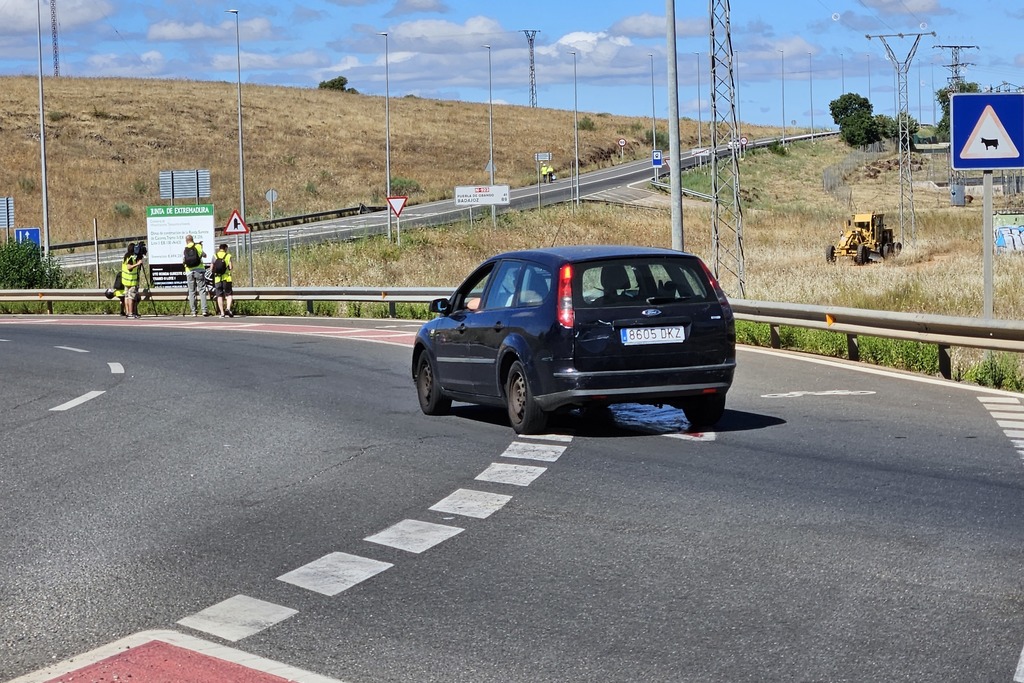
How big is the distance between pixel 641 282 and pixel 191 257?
2461cm

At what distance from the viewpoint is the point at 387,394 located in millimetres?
15516

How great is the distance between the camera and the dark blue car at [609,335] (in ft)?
37.0

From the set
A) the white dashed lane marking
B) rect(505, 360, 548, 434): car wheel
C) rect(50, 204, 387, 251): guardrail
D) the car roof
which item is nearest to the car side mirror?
the car roof

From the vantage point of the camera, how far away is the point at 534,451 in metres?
10.8

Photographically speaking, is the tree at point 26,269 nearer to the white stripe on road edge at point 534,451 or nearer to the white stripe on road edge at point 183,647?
the white stripe on road edge at point 534,451

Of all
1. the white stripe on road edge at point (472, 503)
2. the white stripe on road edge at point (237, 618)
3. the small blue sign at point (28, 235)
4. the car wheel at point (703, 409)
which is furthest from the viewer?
the small blue sign at point (28, 235)

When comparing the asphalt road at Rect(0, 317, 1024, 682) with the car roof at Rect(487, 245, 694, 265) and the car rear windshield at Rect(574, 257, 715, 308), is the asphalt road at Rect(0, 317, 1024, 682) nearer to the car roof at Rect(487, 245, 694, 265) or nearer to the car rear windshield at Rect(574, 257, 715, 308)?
the car rear windshield at Rect(574, 257, 715, 308)

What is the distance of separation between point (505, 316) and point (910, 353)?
6.92 meters

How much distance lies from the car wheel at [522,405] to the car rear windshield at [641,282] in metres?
0.83

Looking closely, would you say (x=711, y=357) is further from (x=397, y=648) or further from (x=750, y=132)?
(x=750, y=132)

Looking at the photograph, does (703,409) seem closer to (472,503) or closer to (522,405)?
(522,405)

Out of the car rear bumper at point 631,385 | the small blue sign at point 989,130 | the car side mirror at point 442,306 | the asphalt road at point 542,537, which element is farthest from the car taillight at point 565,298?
the small blue sign at point 989,130

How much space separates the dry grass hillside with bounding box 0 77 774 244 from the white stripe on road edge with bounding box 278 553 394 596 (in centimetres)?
7110

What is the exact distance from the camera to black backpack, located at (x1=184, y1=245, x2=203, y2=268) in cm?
3447
